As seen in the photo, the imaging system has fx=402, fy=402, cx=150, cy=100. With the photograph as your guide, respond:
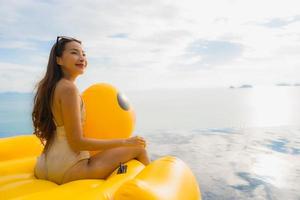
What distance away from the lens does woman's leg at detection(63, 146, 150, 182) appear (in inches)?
83.4

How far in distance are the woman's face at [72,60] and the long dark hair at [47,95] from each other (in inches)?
0.9

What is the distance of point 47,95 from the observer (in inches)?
83.4

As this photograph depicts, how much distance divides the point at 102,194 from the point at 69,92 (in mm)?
551

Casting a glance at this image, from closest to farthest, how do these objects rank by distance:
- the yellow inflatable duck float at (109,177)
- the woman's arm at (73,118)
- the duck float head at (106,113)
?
1. the yellow inflatable duck float at (109,177)
2. the woman's arm at (73,118)
3. the duck float head at (106,113)

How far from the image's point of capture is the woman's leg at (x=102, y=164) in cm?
212

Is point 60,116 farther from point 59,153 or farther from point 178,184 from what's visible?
point 178,184

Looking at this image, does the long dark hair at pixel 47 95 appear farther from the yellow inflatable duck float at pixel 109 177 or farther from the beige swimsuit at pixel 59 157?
the yellow inflatable duck float at pixel 109 177

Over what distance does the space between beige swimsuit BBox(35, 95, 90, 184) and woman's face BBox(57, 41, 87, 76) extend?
21cm

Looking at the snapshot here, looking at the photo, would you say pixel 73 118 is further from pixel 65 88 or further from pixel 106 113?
pixel 106 113

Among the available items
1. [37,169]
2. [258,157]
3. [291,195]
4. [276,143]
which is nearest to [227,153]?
[258,157]

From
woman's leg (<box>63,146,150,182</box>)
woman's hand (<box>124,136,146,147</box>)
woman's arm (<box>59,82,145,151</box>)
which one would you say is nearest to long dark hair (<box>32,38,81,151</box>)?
woman's arm (<box>59,82,145,151</box>)

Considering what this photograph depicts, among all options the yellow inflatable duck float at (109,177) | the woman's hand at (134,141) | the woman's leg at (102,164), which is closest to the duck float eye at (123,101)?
the yellow inflatable duck float at (109,177)

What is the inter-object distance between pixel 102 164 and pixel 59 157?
9.2 inches

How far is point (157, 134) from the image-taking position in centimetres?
775
